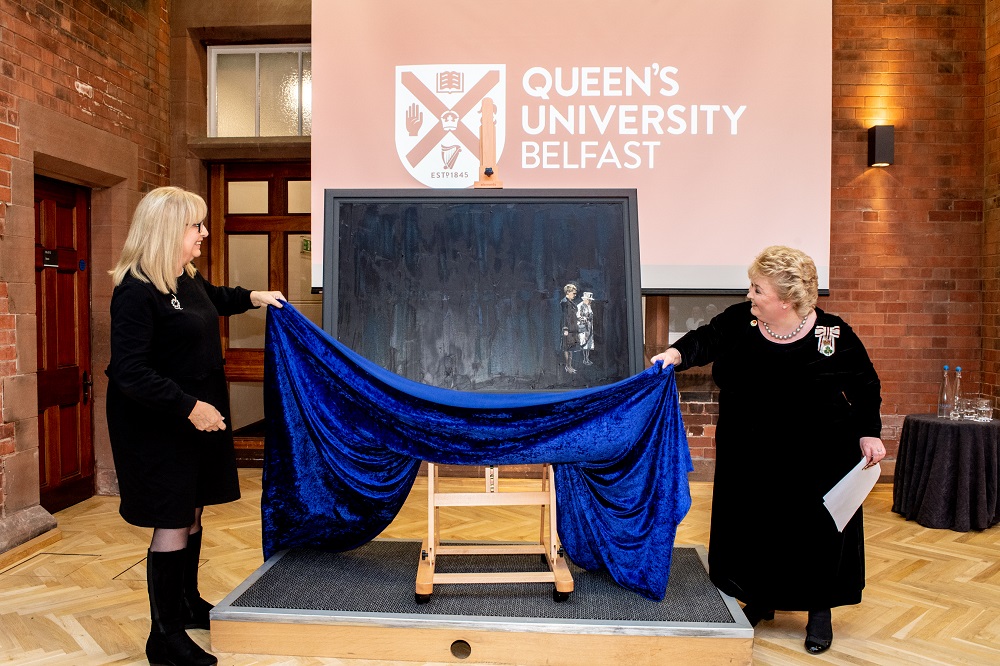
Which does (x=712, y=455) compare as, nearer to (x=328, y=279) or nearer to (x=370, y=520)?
(x=370, y=520)

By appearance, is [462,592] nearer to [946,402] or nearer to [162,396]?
[162,396]

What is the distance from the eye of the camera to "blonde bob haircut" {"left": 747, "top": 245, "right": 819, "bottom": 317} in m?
2.17

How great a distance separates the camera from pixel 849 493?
88.4 inches

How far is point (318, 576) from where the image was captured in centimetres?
252

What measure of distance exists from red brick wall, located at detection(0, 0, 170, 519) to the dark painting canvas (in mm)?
1746

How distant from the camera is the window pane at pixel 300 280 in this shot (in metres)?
4.87

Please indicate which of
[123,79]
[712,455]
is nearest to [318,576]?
[712,455]

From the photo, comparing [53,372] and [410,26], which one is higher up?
[410,26]

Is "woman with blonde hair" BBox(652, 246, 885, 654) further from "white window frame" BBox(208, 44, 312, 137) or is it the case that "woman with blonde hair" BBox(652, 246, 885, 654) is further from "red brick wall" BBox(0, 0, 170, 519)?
"white window frame" BBox(208, 44, 312, 137)

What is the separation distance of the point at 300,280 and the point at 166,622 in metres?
3.07

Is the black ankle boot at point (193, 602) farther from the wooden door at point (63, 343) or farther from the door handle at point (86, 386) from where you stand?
the door handle at point (86, 386)

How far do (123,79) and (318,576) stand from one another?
3.20m

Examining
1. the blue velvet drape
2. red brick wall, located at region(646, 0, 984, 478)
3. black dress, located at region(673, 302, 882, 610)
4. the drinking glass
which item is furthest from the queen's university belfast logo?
the drinking glass

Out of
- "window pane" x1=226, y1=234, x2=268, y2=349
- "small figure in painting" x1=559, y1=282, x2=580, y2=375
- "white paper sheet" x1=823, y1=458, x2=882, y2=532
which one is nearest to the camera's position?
"white paper sheet" x1=823, y1=458, x2=882, y2=532
